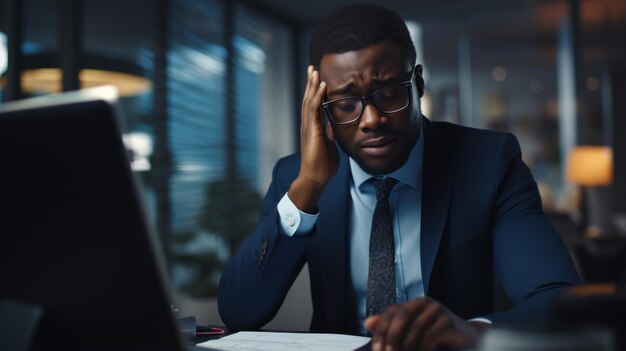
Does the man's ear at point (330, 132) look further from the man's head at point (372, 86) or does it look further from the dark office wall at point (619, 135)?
the dark office wall at point (619, 135)

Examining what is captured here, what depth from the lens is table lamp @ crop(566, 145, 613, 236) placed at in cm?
576

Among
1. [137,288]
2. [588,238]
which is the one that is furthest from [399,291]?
[588,238]

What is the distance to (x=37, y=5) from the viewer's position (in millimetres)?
3082

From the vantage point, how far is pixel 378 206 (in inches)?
61.9

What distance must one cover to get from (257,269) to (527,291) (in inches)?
24.7

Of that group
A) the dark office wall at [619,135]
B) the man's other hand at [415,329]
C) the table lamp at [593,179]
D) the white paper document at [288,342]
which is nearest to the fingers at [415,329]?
the man's other hand at [415,329]

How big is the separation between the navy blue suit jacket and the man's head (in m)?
0.13

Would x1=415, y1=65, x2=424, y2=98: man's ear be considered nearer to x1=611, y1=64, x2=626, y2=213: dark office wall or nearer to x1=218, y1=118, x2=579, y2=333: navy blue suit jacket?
x1=218, y1=118, x2=579, y2=333: navy blue suit jacket

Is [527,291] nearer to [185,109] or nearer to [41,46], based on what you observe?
[41,46]

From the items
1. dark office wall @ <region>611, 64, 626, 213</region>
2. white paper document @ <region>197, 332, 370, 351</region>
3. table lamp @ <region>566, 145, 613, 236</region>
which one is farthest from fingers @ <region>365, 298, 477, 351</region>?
dark office wall @ <region>611, 64, 626, 213</region>

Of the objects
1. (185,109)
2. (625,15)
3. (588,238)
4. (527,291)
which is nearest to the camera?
(527,291)

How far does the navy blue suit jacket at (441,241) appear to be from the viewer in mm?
1460

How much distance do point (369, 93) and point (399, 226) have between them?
0.36 metres

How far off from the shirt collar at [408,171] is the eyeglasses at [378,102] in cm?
17
